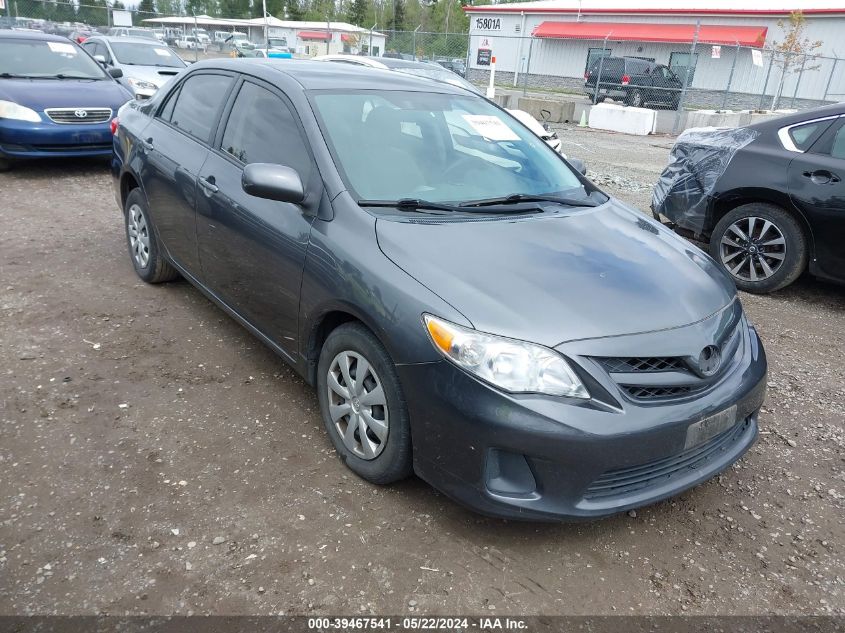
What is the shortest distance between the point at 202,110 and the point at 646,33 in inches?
1267

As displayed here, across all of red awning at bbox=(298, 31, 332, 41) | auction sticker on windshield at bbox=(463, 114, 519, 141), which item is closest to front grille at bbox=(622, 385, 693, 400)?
auction sticker on windshield at bbox=(463, 114, 519, 141)

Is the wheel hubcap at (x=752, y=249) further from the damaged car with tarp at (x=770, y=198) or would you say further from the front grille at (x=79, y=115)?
the front grille at (x=79, y=115)

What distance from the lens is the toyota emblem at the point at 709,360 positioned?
2.54 meters

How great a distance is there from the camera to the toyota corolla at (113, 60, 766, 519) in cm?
236

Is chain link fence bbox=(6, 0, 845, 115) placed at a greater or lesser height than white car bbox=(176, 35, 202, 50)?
greater

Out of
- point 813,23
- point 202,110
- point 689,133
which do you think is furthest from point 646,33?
point 202,110

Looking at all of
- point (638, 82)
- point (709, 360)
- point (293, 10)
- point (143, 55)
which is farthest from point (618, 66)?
point (293, 10)

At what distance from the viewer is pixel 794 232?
518cm

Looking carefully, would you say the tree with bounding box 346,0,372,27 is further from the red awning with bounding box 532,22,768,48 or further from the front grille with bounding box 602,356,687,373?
the front grille with bounding box 602,356,687,373

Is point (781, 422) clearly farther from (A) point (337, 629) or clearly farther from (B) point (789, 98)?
(B) point (789, 98)

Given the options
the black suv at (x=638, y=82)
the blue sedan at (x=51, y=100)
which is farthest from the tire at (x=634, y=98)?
the blue sedan at (x=51, y=100)

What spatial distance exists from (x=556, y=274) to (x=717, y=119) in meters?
17.1

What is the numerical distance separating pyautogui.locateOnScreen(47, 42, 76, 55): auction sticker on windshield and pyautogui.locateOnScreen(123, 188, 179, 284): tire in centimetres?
546

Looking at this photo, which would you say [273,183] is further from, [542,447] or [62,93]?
[62,93]
